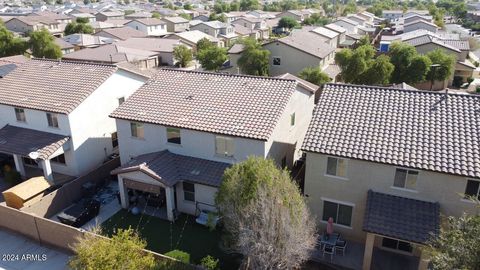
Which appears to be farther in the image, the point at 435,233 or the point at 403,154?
the point at 403,154

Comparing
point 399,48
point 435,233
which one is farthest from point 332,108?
point 399,48

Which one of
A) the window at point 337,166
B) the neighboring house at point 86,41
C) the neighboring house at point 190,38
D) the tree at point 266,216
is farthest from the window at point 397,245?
the neighboring house at point 190,38

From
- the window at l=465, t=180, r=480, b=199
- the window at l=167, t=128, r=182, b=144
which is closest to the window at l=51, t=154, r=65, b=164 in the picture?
the window at l=167, t=128, r=182, b=144

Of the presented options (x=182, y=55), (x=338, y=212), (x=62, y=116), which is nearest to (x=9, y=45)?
(x=182, y=55)

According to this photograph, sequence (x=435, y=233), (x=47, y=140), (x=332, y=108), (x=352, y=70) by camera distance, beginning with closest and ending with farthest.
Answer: (x=435, y=233) < (x=332, y=108) < (x=47, y=140) < (x=352, y=70)

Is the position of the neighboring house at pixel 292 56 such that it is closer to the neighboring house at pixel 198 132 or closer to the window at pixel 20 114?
the neighboring house at pixel 198 132

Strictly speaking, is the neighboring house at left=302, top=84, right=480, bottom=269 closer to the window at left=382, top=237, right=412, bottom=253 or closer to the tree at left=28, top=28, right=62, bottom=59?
the window at left=382, top=237, right=412, bottom=253

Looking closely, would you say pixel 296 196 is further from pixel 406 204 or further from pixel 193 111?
pixel 193 111
